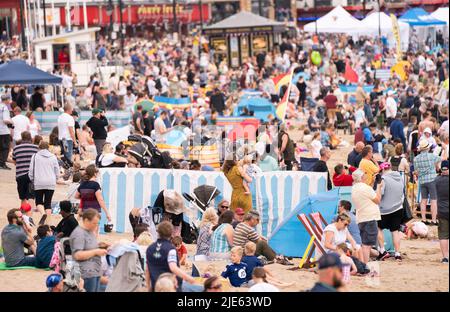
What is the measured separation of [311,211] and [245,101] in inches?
609

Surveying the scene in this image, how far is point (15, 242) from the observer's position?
1290cm

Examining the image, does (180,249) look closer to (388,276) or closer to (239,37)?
(388,276)

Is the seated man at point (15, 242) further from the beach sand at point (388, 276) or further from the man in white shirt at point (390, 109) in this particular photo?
the man in white shirt at point (390, 109)

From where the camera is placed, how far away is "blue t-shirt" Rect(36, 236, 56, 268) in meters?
12.7

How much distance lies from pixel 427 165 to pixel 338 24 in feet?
101

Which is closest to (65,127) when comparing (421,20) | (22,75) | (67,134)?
(67,134)

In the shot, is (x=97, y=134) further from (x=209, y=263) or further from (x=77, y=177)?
(x=209, y=263)

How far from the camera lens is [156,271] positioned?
10094mm

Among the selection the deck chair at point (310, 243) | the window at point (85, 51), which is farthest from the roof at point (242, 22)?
the deck chair at point (310, 243)

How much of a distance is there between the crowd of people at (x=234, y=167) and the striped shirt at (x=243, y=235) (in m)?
0.01

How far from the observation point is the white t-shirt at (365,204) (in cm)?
1334

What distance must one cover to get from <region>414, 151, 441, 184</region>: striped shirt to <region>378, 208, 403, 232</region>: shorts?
7.24ft

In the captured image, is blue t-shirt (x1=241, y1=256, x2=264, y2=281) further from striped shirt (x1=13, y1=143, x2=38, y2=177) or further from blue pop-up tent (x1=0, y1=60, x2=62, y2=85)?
blue pop-up tent (x1=0, y1=60, x2=62, y2=85)
